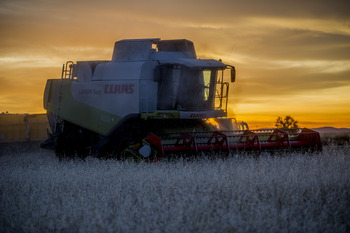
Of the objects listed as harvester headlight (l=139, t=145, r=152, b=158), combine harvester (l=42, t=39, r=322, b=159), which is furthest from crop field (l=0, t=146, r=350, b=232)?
combine harvester (l=42, t=39, r=322, b=159)

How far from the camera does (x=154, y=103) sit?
477 inches

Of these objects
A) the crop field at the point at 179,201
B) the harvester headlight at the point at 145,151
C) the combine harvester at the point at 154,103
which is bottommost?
the crop field at the point at 179,201

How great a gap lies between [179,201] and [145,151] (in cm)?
414

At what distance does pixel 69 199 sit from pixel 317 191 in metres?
3.62

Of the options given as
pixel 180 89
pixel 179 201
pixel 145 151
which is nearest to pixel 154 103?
pixel 180 89

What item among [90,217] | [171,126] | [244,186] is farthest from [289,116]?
[90,217]

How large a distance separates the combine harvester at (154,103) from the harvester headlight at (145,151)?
0.42 meters

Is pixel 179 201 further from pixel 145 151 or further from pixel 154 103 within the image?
pixel 154 103

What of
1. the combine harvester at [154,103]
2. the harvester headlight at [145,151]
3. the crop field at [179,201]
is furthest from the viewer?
the combine harvester at [154,103]

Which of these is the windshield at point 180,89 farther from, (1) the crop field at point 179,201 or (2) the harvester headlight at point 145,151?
(1) the crop field at point 179,201

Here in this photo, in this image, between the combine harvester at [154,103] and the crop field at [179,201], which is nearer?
the crop field at [179,201]

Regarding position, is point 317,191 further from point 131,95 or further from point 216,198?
point 131,95

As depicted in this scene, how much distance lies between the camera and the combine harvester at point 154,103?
11688mm

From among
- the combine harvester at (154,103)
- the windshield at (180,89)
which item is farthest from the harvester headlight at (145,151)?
the windshield at (180,89)
